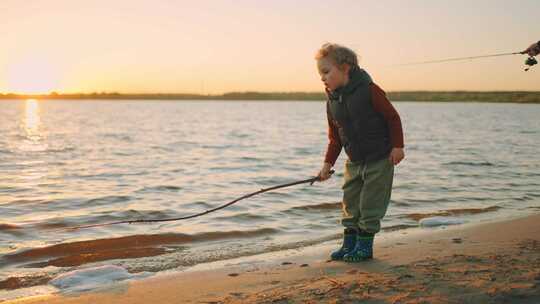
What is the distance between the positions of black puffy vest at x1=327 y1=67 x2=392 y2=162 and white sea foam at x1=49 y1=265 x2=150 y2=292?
6.95 ft

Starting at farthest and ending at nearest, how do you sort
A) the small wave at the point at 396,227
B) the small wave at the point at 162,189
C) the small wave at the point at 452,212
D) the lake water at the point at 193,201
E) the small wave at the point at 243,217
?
1. the small wave at the point at 162,189
2. the small wave at the point at 452,212
3. the small wave at the point at 243,217
4. the small wave at the point at 396,227
5. the lake water at the point at 193,201

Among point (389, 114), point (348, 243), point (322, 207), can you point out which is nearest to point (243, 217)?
point (322, 207)

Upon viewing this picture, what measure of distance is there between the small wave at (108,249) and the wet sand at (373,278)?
3.53ft

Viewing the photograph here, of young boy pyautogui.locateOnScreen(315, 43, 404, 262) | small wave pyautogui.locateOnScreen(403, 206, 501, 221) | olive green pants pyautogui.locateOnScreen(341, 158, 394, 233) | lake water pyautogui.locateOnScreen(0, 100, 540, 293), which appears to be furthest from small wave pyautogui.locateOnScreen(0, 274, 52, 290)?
small wave pyautogui.locateOnScreen(403, 206, 501, 221)

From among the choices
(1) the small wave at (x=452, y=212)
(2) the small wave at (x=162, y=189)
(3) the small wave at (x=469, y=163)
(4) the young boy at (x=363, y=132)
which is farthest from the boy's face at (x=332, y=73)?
(3) the small wave at (x=469, y=163)

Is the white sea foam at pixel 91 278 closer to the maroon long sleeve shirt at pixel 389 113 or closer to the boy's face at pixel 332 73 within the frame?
the boy's face at pixel 332 73

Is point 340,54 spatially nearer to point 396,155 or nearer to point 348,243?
point 396,155

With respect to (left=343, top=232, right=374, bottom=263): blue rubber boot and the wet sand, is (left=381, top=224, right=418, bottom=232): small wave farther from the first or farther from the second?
(left=343, top=232, right=374, bottom=263): blue rubber boot

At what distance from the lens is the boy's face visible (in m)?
4.70

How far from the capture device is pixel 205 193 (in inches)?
395

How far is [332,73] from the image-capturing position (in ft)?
15.5

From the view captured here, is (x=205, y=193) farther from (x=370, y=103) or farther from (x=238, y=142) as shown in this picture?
(x=238, y=142)

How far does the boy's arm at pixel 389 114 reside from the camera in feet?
15.1

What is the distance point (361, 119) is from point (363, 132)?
0.11 meters
